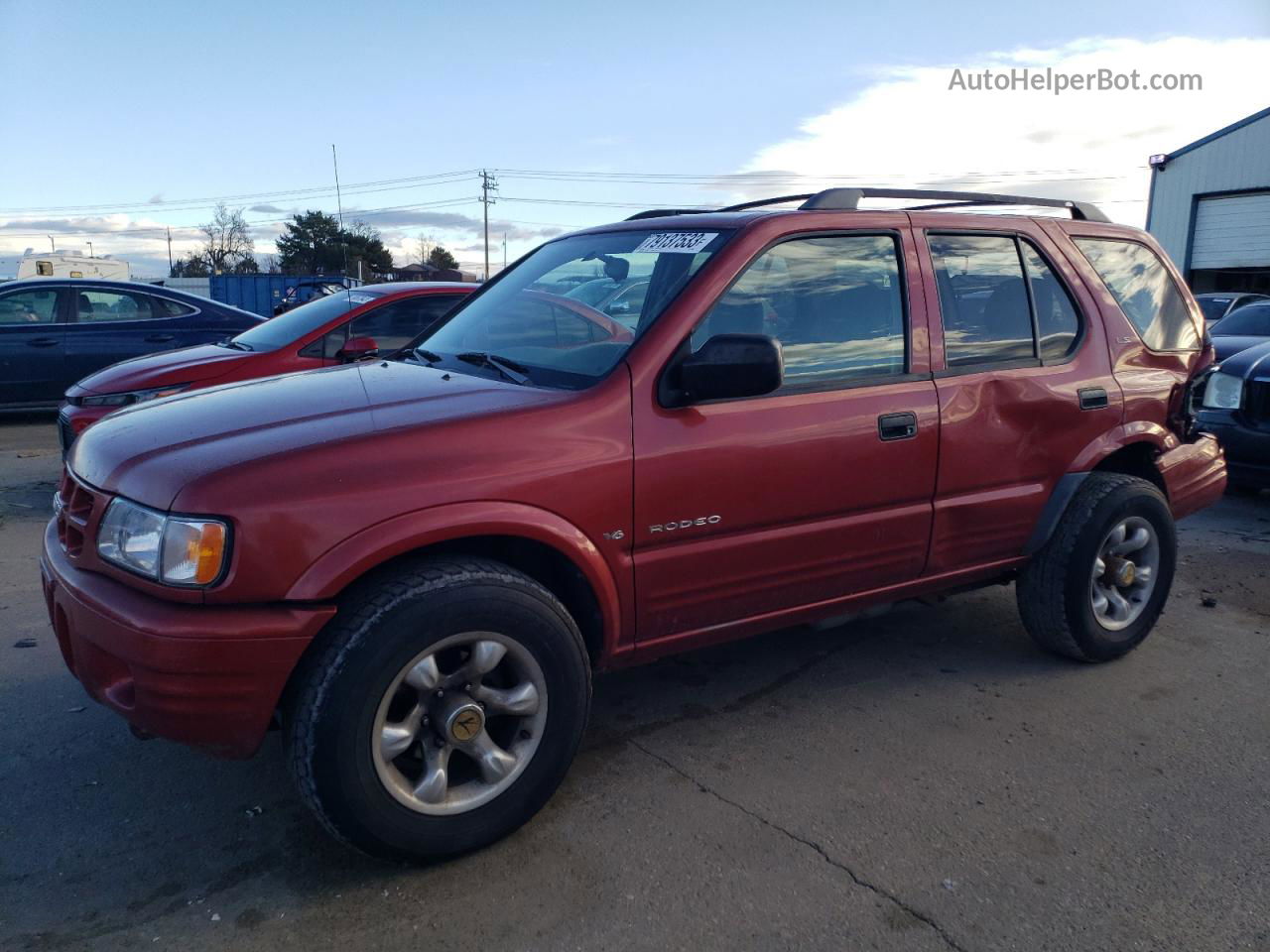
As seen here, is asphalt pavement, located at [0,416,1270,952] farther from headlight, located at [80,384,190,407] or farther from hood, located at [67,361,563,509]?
headlight, located at [80,384,190,407]

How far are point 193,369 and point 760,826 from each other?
491 centimetres

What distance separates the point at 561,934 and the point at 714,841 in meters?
0.58

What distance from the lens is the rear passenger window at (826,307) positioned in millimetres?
3246

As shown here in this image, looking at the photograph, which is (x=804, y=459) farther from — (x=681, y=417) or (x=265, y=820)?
(x=265, y=820)

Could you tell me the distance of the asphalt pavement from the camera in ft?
8.02

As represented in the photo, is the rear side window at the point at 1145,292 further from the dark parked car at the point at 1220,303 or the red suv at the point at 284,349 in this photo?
the dark parked car at the point at 1220,303

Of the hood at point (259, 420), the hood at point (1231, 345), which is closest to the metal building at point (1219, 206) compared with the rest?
the hood at point (1231, 345)

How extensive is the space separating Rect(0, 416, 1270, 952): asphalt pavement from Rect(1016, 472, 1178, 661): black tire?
15cm

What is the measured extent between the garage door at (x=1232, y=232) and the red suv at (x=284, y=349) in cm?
2682

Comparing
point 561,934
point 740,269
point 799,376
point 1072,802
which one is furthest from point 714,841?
point 740,269

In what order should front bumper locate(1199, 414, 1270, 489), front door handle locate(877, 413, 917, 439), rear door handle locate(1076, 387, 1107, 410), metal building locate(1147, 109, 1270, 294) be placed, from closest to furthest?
front door handle locate(877, 413, 917, 439)
rear door handle locate(1076, 387, 1107, 410)
front bumper locate(1199, 414, 1270, 489)
metal building locate(1147, 109, 1270, 294)

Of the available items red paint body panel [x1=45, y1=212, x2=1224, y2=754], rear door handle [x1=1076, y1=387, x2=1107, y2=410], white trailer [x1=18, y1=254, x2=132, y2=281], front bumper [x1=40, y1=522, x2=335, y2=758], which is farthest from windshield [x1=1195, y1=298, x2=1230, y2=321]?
white trailer [x1=18, y1=254, x2=132, y2=281]

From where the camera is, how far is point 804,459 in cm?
318

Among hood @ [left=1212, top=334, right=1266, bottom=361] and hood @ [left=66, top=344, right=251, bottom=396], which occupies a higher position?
hood @ [left=1212, top=334, right=1266, bottom=361]
